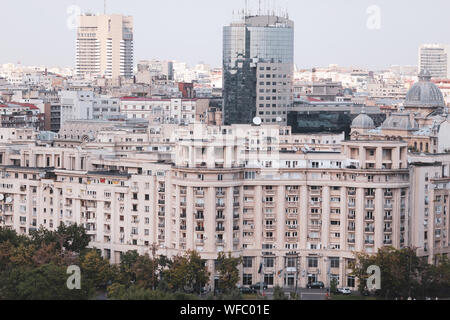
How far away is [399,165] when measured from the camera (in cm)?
6378

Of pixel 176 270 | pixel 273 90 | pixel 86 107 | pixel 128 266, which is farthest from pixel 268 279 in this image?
pixel 273 90

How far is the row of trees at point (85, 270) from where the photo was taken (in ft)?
187

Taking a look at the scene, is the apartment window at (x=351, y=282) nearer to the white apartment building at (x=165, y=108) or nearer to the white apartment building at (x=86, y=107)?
the white apartment building at (x=165, y=108)

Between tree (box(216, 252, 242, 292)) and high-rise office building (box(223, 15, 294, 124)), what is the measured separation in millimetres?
56119

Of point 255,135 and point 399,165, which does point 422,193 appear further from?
point 255,135

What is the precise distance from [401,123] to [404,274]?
30647 millimetres

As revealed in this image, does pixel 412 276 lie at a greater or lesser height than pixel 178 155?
lesser

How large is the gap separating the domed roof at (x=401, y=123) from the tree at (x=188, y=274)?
30.5m

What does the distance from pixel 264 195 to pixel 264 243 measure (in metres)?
1.92

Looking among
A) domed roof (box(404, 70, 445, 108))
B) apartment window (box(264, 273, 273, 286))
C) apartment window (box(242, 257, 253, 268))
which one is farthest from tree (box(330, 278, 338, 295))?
domed roof (box(404, 70, 445, 108))

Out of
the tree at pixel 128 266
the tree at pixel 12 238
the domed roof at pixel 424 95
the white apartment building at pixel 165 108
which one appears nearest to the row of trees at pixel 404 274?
the tree at pixel 128 266

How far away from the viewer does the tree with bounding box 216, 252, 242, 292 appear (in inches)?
2430

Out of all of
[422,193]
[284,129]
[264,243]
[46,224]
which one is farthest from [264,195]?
[284,129]

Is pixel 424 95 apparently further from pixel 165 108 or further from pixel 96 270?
pixel 96 270
